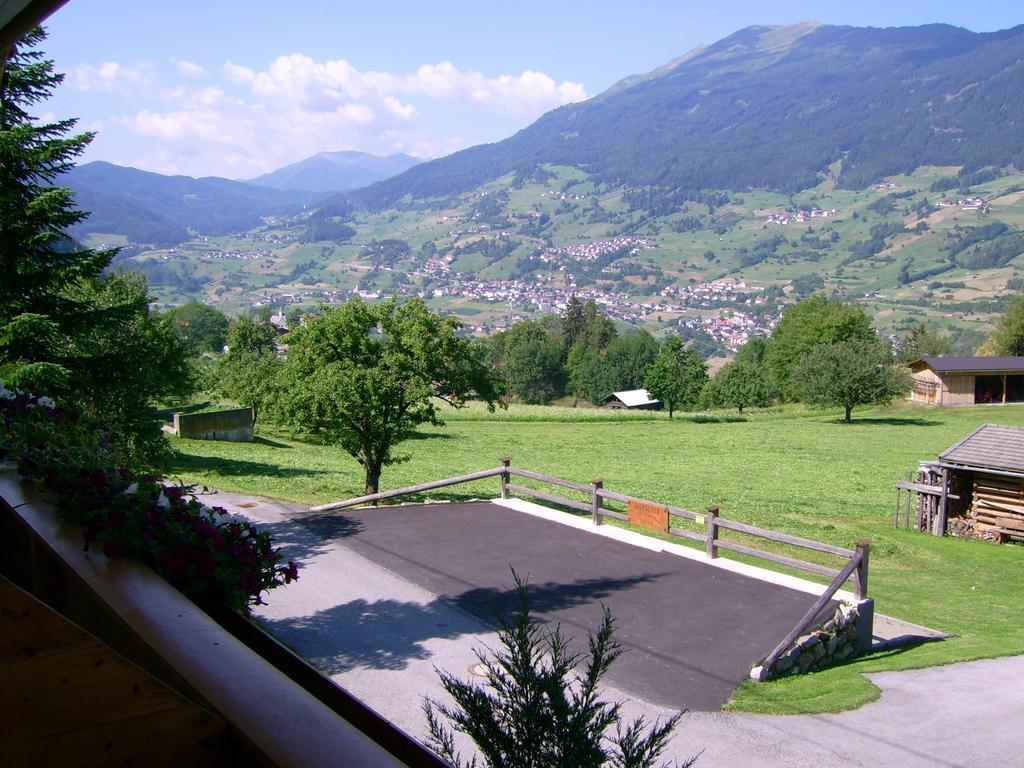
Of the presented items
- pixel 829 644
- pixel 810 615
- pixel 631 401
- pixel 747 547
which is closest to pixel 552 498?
pixel 747 547

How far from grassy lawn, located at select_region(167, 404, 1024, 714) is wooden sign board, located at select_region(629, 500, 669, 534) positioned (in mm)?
3466

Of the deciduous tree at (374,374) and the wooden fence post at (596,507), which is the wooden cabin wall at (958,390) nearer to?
the deciduous tree at (374,374)

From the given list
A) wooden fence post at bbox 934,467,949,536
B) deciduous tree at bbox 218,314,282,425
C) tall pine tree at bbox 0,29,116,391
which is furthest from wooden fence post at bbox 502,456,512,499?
deciduous tree at bbox 218,314,282,425

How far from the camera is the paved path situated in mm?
7160

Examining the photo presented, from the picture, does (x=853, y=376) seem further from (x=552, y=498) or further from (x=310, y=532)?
(x=310, y=532)

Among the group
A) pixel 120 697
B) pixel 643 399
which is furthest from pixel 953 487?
pixel 643 399

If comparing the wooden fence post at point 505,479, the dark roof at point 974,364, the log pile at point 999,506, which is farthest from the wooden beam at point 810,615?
the dark roof at point 974,364

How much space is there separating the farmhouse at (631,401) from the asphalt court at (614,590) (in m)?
69.3

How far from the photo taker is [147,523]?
125 inches

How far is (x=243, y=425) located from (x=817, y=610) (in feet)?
89.4

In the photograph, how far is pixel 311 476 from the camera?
23.2 m

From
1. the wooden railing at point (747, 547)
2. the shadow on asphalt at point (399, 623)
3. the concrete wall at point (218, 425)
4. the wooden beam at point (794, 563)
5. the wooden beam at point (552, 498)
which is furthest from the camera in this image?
the concrete wall at point (218, 425)

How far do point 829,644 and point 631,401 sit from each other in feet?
243

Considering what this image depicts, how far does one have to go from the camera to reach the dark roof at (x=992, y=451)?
20375 mm
